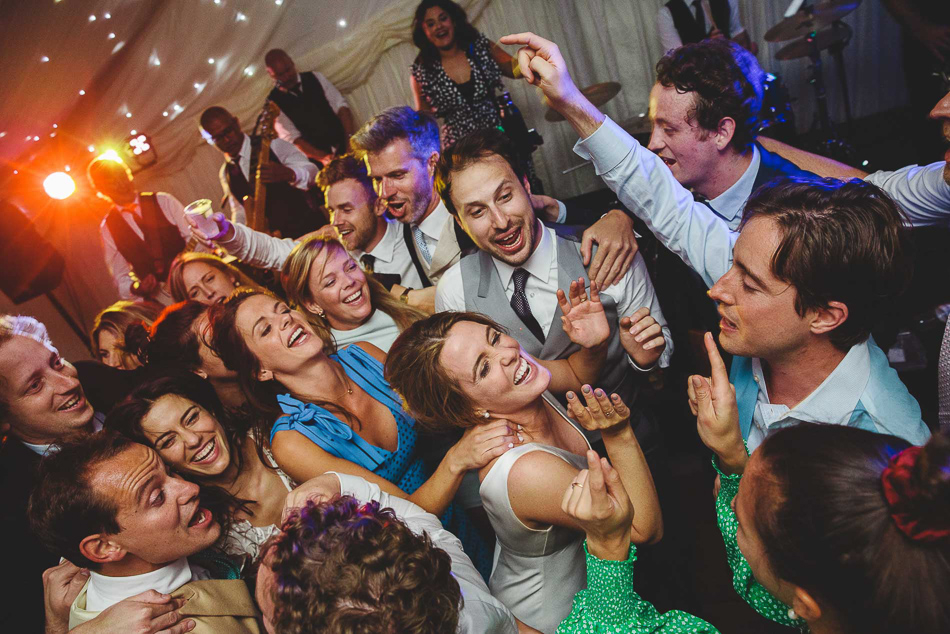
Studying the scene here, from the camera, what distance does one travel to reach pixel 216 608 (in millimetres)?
1482

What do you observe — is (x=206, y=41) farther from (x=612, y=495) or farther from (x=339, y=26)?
(x=612, y=495)

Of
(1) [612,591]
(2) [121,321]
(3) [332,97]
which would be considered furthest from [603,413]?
(3) [332,97]

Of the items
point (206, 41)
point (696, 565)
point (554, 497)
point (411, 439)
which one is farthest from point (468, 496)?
point (206, 41)

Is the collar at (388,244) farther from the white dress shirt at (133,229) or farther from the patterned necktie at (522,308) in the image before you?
the white dress shirt at (133,229)

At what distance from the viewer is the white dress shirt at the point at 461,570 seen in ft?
4.05

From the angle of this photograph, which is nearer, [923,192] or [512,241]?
[923,192]

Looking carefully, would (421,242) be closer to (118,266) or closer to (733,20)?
(118,266)

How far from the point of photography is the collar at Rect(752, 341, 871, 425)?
1357mm

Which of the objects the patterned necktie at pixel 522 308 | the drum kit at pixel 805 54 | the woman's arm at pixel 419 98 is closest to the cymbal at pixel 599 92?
the drum kit at pixel 805 54

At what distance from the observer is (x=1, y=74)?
550 cm

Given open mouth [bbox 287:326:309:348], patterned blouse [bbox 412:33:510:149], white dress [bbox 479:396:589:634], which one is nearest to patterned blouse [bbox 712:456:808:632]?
white dress [bbox 479:396:589:634]

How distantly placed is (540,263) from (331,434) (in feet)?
3.35

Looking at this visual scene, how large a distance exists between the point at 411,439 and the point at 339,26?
5.61 metres

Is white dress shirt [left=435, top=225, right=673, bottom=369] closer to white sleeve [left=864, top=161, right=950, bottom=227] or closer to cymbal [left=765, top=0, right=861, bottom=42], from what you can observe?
white sleeve [left=864, top=161, right=950, bottom=227]
